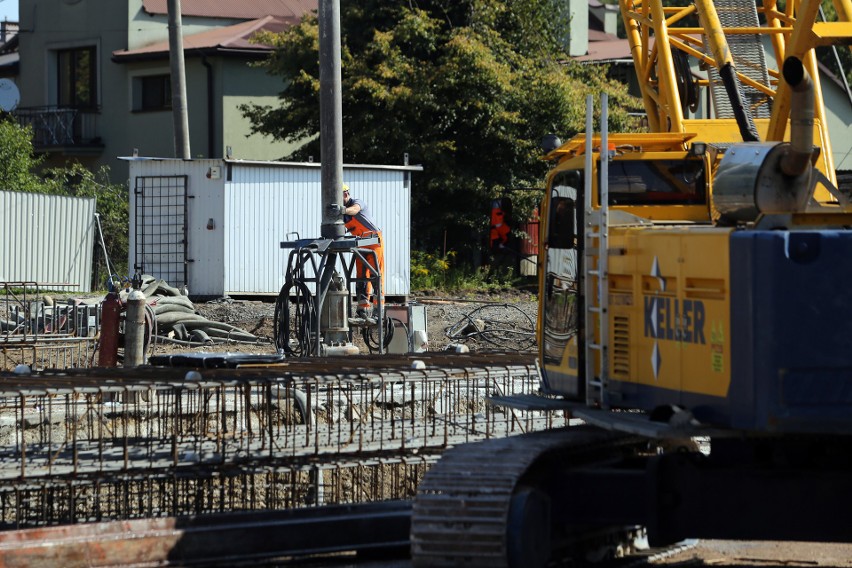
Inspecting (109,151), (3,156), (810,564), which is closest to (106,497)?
(810,564)

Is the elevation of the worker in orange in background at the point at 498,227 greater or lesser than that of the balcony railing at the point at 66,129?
lesser

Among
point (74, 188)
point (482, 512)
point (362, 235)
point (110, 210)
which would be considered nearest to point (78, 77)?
point (74, 188)

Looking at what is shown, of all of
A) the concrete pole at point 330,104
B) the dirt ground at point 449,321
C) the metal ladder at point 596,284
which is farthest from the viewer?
the dirt ground at point 449,321

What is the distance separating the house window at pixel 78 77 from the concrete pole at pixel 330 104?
2418cm

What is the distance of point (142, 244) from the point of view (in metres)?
26.6

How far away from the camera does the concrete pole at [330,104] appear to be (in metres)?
16.9

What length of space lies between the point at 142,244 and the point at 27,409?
48.3ft

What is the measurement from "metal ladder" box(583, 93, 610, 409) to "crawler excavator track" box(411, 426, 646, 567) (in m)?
0.40

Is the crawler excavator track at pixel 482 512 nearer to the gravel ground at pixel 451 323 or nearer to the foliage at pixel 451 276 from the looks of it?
the gravel ground at pixel 451 323

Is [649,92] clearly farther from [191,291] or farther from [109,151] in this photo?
[109,151]

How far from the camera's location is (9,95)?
38844mm

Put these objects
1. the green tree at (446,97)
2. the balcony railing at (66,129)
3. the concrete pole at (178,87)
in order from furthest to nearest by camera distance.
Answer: the balcony railing at (66,129) < the green tree at (446,97) < the concrete pole at (178,87)

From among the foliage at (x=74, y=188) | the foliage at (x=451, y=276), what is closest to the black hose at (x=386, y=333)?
the foliage at (x=451, y=276)

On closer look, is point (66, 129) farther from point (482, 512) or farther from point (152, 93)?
point (482, 512)
